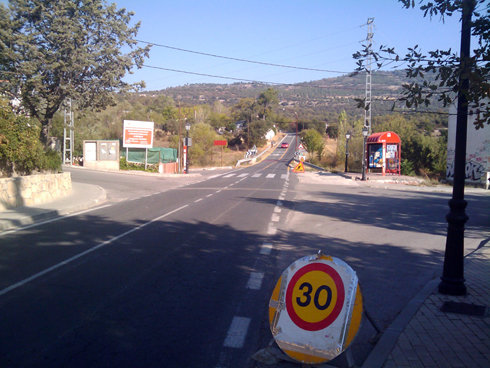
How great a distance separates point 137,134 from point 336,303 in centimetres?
3724

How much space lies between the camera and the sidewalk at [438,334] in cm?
414

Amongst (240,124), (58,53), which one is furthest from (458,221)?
(240,124)

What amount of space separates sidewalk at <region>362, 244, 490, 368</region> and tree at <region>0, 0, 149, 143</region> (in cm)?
2004

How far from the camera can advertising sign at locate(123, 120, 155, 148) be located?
1533 inches

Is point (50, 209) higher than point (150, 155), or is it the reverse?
point (150, 155)

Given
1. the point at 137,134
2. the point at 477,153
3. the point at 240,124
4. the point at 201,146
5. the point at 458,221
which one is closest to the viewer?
the point at 458,221

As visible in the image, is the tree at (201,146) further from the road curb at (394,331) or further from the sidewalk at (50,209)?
the road curb at (394,331)

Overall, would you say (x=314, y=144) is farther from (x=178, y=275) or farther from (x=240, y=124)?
(x=240, y=124)

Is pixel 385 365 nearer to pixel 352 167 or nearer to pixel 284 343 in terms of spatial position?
pixel 284 343

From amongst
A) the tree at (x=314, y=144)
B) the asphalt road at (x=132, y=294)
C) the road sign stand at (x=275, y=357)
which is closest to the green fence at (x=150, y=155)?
the tree at (x=314, y=144)

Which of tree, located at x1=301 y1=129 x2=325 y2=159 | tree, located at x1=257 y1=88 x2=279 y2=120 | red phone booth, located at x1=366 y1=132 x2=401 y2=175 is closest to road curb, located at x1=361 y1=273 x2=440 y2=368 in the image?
red phone booth, located at x1=366 y1=132 x2=401 y2=175

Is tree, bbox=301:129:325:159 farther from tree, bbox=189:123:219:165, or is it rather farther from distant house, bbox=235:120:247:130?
distant house, bbox=235:120:247:130

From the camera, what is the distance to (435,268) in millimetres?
8016

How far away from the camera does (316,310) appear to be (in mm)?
4125
